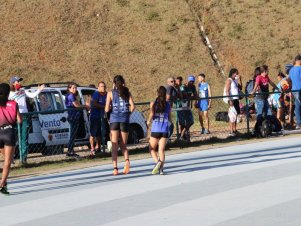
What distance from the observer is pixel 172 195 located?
12000 millimetres

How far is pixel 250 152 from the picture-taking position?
18.3 m

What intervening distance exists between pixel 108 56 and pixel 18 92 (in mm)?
20414

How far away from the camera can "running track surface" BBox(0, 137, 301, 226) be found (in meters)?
10.1

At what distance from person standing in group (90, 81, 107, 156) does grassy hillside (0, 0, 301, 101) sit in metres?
16.6

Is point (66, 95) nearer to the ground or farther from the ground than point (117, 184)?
farther from the ground

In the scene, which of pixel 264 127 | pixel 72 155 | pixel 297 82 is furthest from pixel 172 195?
pixel 297 82

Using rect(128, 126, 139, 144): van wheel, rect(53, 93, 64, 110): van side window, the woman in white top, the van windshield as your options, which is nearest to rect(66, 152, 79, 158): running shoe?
the van windshield

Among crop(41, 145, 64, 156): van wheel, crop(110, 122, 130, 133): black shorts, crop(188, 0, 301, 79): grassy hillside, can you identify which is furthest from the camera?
crop(188, 0, 301, 79): grassy hillside

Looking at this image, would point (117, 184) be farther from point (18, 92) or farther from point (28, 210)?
point (18, 92)

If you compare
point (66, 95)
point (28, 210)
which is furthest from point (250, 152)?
point (28, 210)

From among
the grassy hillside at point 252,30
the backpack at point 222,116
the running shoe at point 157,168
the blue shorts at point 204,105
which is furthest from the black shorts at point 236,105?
the grassy hillside at point 252,30

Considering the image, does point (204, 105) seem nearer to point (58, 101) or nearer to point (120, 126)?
point (58, 101)

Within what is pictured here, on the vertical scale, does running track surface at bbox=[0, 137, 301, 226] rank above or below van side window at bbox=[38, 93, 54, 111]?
below

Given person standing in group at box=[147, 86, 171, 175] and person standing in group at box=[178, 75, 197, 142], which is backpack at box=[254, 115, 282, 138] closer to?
person standing in group at box=[178, 75, 197, 142]
